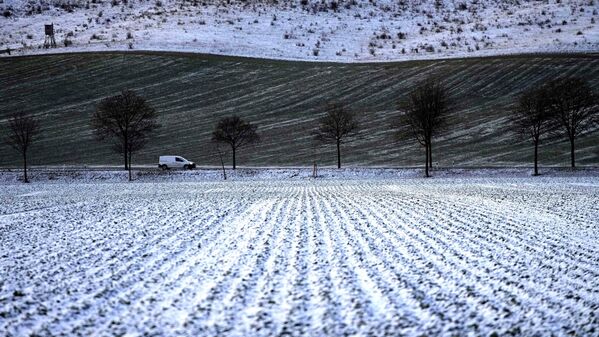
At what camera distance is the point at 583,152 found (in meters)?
60.4

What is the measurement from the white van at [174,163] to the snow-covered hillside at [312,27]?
4699 centimetres

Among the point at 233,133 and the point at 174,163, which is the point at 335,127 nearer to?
the point at 233,133

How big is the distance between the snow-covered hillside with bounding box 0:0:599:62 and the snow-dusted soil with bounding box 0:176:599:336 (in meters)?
92.9

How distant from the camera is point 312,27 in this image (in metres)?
122

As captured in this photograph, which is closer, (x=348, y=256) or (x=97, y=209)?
(x=348, y=256)

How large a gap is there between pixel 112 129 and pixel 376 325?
62.8 metres

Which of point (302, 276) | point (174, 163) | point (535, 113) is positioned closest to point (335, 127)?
point (174, 163)

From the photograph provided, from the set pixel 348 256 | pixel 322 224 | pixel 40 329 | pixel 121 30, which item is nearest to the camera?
pixel 40 329

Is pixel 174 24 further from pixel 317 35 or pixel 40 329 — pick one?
pixel 40 329

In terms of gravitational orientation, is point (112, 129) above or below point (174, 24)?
below

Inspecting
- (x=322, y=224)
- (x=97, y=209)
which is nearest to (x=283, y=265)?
(x=322, y=224)

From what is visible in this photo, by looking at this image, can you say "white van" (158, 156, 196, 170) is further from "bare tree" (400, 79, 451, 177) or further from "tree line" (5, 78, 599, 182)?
"bare tree" (400, 79, 451, 177)

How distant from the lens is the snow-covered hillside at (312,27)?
105250 millimetres

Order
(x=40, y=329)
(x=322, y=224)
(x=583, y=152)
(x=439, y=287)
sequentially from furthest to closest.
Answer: (x=583, y=152)
(x=322, y=224)
(x=439, y=287)
(x=40, y=329)
